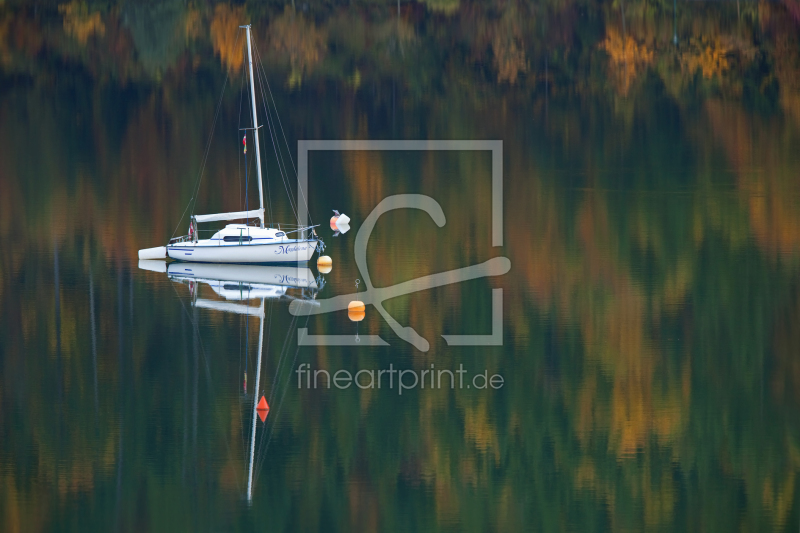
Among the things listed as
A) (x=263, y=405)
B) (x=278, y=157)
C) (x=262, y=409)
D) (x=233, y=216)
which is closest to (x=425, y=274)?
(x=233, y=216)

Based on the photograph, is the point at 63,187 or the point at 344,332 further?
the point at 63,187

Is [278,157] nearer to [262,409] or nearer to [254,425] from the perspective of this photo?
[262,409]

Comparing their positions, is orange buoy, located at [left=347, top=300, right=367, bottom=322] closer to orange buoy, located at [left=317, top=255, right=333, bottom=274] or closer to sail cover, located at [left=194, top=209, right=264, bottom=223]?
orange buoy, located at [left=317, top=255, right=333, bottom=274]

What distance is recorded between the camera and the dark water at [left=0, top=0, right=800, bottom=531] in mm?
14547

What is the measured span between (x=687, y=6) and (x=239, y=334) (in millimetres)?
29162

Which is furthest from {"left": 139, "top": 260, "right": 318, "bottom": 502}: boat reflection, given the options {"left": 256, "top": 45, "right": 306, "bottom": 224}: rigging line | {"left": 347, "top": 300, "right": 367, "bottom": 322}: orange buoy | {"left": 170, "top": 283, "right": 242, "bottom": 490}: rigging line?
{"left": 256, "top": 45, "right": 306, "bottom": 224}: rigging line

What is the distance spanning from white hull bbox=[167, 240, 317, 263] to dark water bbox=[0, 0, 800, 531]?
0.82 metres

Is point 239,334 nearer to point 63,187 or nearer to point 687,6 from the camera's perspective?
point 63,187

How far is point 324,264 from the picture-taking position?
23.2 metres

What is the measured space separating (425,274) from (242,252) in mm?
3441

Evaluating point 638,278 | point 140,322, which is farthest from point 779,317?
point 140,322

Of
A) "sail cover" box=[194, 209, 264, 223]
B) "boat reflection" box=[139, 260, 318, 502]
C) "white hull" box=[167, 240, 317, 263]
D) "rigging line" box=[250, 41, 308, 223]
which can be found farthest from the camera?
"rigging line" box=[250, 41, 308, 223]

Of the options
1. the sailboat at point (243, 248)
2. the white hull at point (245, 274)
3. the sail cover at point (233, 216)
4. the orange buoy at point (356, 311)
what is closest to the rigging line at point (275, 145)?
the sail cover at point (233, 216)

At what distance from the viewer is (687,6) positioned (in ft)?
145
